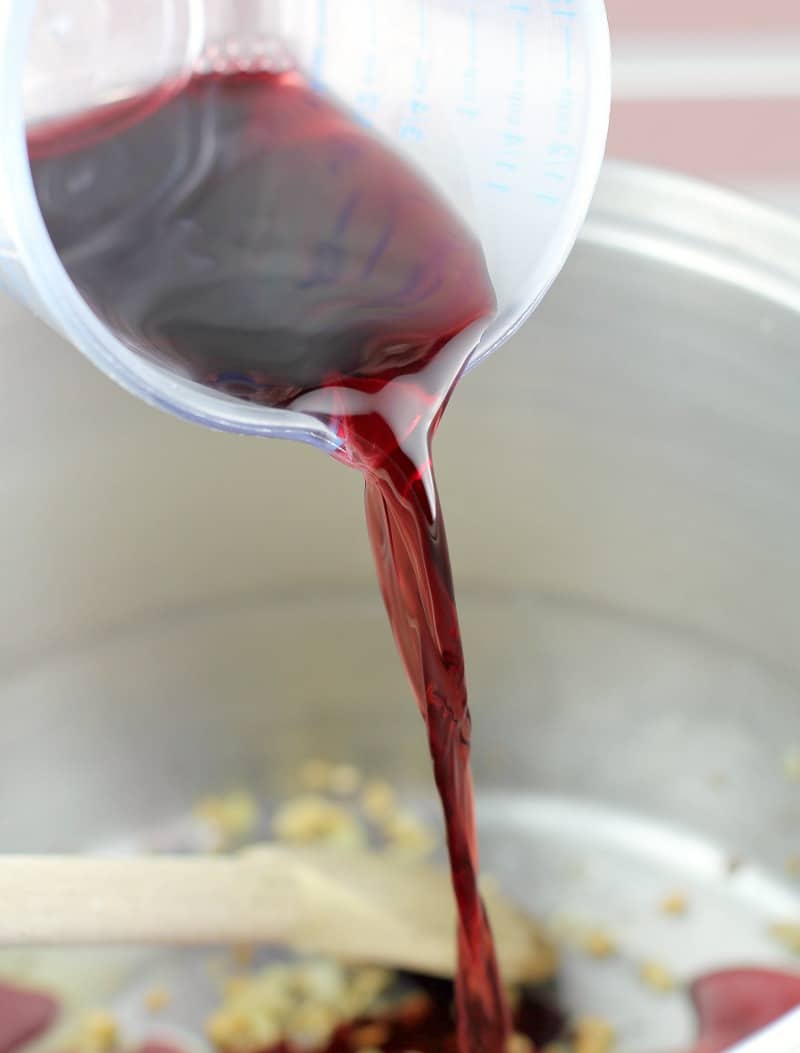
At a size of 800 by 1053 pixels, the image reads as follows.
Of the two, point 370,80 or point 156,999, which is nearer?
point 370,80

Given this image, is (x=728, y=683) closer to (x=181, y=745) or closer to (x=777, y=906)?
(x=777, y=906)

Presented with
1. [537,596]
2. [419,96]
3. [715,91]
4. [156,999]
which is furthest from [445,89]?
→ [156,999]

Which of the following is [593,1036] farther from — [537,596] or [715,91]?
[715,91]

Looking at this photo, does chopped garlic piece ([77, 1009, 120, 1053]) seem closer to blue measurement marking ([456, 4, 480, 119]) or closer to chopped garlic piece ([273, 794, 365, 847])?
chopped garlic piece ([273, 794, 365, 847])

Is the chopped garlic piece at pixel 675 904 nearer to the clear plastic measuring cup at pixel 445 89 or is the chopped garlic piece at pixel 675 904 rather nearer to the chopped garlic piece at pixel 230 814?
the chopped garlic piece at pixel 230 814

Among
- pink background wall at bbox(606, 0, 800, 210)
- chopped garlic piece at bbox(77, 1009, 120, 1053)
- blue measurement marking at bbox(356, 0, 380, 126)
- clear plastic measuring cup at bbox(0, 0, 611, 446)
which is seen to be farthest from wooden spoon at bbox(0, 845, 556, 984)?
pink background wall at bbox(606, 0, 800, 210)

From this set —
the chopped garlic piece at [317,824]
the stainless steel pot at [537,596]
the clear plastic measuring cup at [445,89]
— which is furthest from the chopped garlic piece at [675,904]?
the clear plastic measuring cup at [445,89]

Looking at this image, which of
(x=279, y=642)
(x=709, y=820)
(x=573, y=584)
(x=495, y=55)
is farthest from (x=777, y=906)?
(x=495, y=55)
